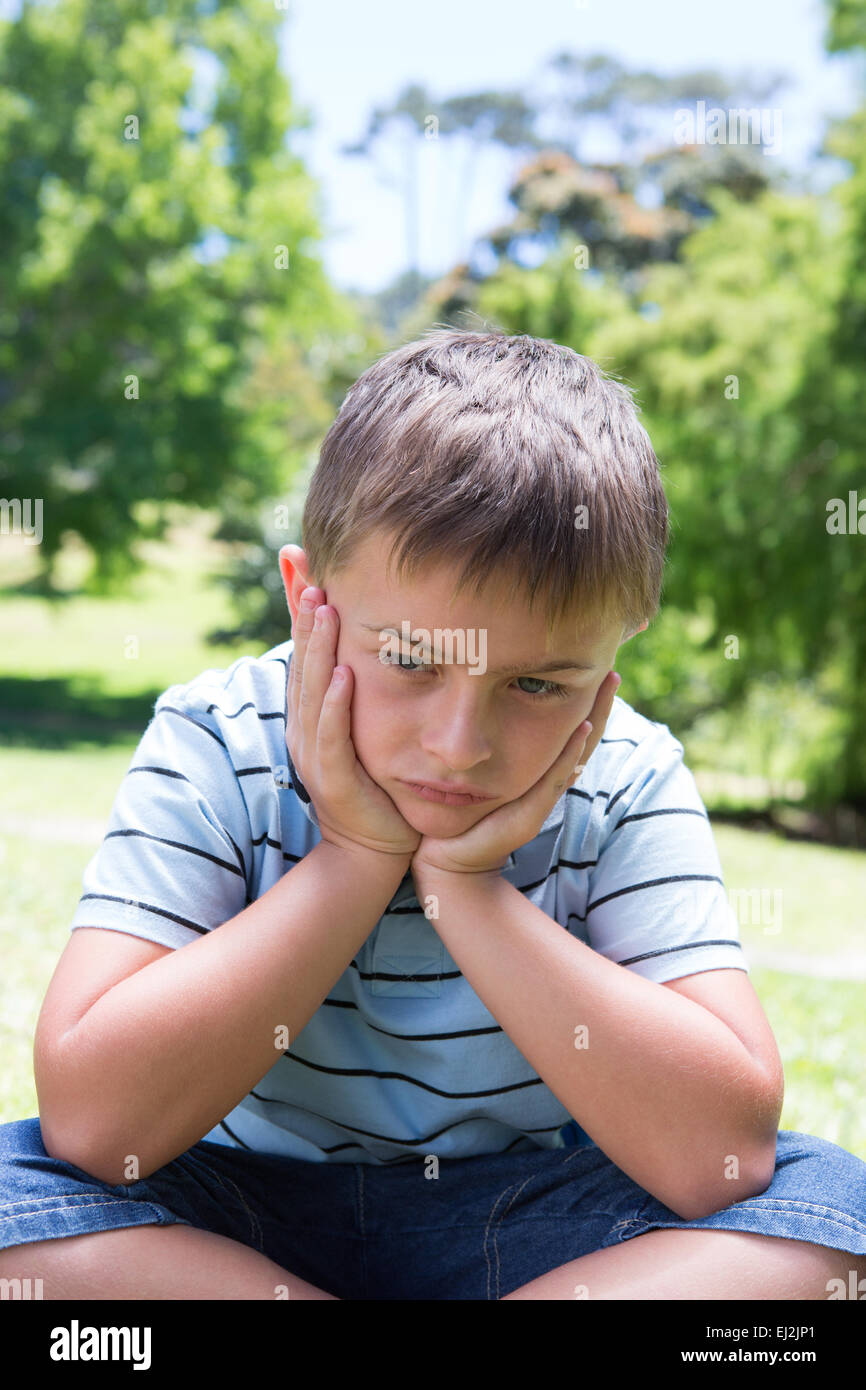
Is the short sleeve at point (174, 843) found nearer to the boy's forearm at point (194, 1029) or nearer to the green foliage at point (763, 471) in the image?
the boy's forearm at point (194, 1029)

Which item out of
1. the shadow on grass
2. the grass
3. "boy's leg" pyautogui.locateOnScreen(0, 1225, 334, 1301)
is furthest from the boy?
the shadow on grass

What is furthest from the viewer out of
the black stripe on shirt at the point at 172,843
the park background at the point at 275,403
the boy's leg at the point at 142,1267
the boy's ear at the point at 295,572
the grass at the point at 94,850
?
the park background at the point at 275,403

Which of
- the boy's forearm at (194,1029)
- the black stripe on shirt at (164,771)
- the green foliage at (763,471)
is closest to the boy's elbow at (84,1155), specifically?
the boy's forearm at (194,1029)

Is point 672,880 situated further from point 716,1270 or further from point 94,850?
point 94,850

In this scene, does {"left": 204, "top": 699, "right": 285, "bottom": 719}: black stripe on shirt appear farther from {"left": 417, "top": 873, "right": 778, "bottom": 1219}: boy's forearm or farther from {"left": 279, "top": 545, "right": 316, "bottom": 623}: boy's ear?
{"left": 417, "top": 873, "right": 778, "bottom": 1219}: boy's forearm

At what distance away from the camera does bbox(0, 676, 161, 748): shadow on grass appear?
548 inches

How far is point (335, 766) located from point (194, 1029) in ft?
1.35

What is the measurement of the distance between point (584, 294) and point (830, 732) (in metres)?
6.20

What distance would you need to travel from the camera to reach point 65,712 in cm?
1633

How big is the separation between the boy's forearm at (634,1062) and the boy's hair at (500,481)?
0.49 meters

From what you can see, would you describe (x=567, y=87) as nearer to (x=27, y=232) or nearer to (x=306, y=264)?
(x=306, y=264)

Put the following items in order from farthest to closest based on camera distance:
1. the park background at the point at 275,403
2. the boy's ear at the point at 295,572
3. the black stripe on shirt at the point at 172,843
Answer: the park background at the point at 275,403 → the boy's ear at the point at 295,572 → the black stripe on shirt at the point at 172,843

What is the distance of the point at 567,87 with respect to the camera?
121 ft

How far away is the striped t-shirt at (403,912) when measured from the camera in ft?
6.30
